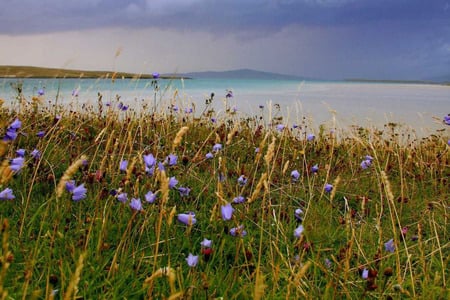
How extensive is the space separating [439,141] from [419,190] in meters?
2.09

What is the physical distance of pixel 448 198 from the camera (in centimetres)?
364

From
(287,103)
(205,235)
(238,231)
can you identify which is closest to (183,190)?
(205,235)

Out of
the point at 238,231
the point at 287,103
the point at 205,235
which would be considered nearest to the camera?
the point at 238,231

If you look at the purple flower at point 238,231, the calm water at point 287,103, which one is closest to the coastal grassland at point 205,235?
the purple flower at point 238,231

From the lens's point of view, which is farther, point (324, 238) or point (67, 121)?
point (67, 121)

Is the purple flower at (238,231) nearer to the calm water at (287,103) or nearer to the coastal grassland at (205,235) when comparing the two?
the coastal grassland at (205,235)

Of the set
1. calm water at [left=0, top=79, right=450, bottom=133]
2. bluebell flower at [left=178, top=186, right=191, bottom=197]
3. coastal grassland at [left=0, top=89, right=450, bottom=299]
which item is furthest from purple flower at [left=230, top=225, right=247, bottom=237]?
calm water at [left=0, top=79, right=450, bottom=133]

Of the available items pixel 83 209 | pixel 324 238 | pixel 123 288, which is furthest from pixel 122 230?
pixel 324 238

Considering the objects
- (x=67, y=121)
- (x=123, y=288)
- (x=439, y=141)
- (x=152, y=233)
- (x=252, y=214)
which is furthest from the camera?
(x=439, y=141)

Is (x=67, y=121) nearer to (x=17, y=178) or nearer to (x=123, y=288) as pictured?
(x=17, y=178)

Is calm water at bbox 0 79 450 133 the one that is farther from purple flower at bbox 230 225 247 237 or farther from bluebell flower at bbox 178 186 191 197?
purple flower at bbox 230 225 247 237

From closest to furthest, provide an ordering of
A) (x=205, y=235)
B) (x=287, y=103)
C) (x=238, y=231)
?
(x=238, y=231) → (x=205, y=235) → (x=287, y=103)

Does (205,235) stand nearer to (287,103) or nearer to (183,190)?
(183,190)

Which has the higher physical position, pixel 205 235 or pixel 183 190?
pixel 183 190
